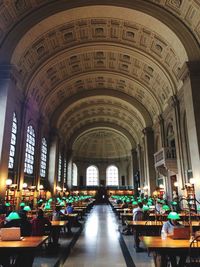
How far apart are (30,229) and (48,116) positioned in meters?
20.5

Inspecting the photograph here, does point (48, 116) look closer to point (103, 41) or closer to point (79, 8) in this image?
point (103, 41)

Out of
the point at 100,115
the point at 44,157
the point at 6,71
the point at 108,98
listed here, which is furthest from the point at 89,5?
the point at 100,115

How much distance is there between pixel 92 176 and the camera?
47281 mm

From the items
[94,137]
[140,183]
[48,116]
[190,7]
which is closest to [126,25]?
[190,7]

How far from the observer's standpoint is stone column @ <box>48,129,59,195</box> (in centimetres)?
2410

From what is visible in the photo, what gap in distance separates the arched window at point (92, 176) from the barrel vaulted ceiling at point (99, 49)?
22.4 metres

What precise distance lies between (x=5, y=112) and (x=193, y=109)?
11560mm

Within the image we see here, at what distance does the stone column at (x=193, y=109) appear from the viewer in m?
12.6

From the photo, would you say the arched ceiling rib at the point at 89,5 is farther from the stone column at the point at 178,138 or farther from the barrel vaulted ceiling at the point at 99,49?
the stone column at the point at 178,138

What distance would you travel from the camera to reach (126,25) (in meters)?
16.5

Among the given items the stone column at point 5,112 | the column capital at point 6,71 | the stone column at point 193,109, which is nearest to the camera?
the stone column at point 5,112

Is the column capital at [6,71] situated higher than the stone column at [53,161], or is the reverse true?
the column capital at [6,71]

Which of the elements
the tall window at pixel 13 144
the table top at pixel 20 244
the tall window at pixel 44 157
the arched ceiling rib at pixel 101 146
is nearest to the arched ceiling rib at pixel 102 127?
the arched ceiling rib at pixel 101 146

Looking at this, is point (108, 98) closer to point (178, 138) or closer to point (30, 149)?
point (30, 149)
